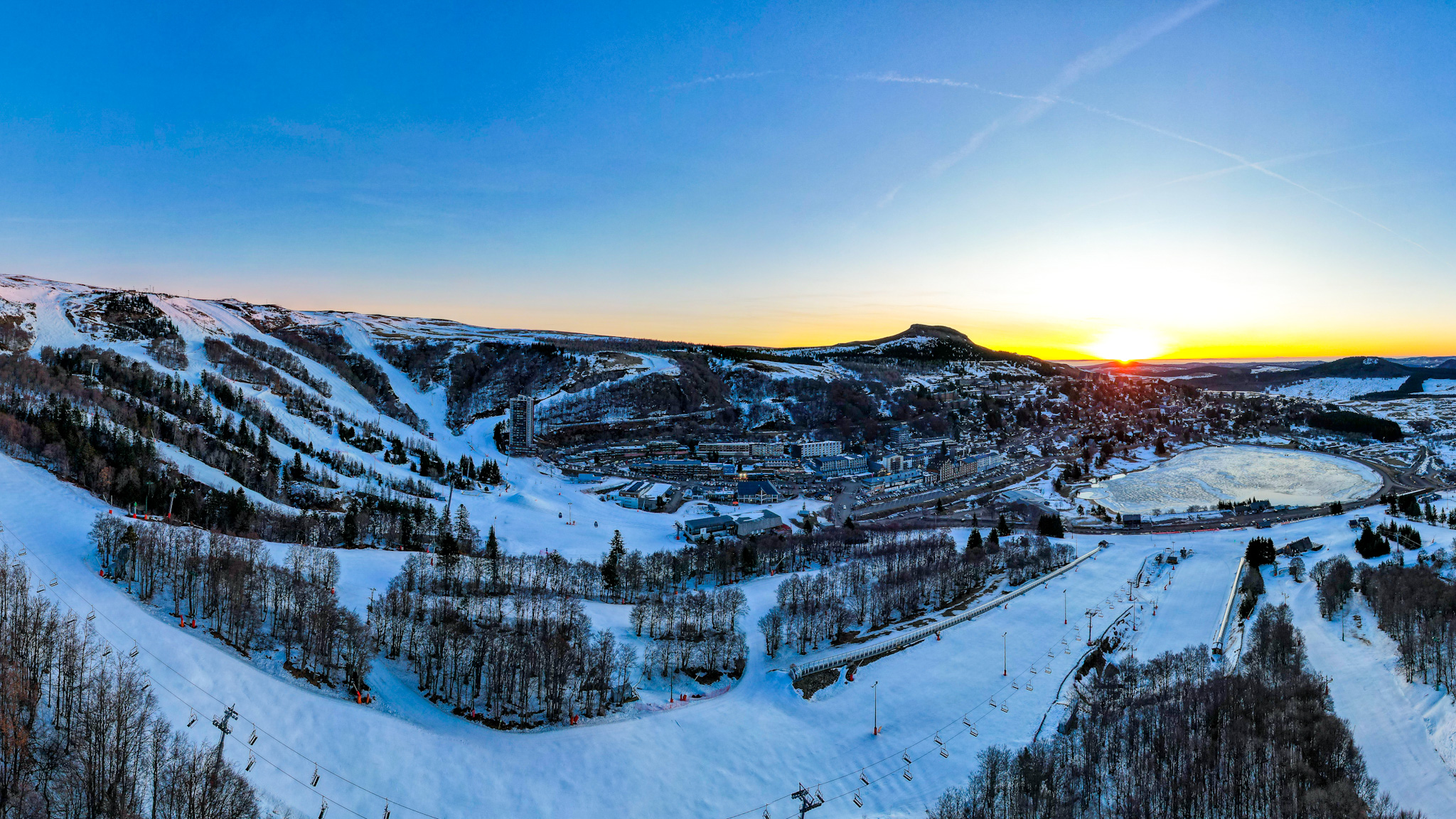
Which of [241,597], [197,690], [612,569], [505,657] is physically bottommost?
[612,569]

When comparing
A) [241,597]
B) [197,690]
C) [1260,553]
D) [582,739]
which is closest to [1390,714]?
[1260,553]

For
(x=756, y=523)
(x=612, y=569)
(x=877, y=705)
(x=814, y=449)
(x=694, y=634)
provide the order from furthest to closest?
(x=814, y=449)
(x=756, y=523)
(x=612, y=569)
(x=694, y=634)
(x=877, y=705)

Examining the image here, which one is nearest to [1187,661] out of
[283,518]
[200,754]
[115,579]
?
[200,754]

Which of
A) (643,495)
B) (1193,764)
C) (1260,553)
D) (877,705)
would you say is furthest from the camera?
(643,495)

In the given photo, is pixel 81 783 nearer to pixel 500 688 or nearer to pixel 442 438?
pixel 500 688

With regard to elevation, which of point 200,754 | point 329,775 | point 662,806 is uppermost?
point 200,754

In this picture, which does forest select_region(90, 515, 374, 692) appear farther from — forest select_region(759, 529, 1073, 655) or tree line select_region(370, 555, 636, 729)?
forest select_region(759, 529, 1073, 655)

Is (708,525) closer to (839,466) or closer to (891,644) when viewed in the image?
(891,644)

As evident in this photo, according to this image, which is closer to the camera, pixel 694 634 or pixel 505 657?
pixel 505 657
